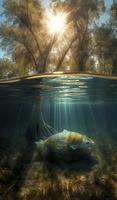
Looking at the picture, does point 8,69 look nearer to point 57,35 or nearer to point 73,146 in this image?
point 57,35

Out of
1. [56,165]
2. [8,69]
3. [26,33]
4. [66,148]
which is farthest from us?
[8,69]

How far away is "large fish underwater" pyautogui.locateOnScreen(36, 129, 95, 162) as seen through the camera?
38.0ft

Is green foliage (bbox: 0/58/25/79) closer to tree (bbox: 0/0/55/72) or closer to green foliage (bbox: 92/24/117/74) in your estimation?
tree (bbox: 0/0/55/72)

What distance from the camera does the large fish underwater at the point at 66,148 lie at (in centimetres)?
1159

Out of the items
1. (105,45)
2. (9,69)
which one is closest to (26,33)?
(9,69)

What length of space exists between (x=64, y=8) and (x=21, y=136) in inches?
873

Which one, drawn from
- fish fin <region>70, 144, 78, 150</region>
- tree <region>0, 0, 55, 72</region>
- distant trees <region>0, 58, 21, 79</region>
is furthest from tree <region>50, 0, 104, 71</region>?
fish fin <region>70, 144, 78, 150</region>

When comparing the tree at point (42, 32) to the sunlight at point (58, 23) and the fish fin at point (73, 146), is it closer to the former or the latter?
the sunlight at point (58, 23)

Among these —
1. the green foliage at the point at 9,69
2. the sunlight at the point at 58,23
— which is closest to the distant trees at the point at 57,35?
the sunlight at the point at 58,23

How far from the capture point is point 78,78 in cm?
1730

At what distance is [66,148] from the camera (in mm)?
11664

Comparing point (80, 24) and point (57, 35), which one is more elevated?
point (80, 24)

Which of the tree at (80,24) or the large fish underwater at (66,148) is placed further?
the tree at (80,24)

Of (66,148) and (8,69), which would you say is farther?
(8,69)
